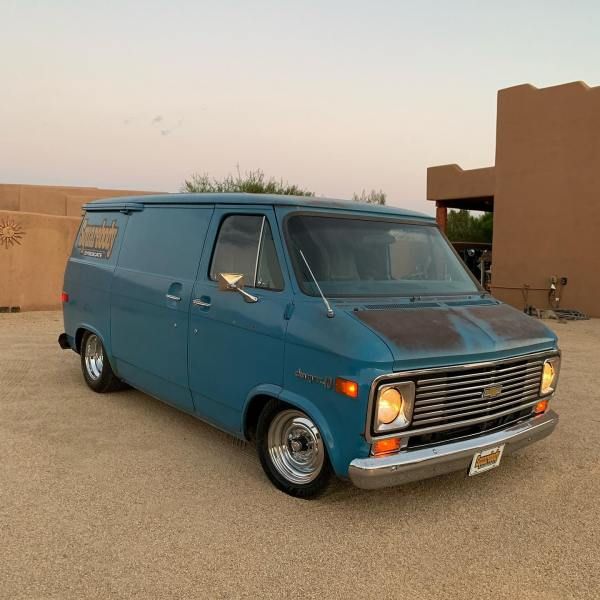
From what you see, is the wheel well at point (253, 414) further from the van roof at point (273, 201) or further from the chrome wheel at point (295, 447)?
the van roof at point (273, 201)

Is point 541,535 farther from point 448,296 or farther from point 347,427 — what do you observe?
point 448,296

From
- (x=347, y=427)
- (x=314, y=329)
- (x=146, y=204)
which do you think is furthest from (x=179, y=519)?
(x=146, y=204)

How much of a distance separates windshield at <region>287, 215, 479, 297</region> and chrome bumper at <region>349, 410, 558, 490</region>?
109cm

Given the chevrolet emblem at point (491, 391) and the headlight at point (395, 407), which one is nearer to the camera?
the headlight at point (395, 407)

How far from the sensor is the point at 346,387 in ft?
10.5

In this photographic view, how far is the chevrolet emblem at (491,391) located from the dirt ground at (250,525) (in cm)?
72

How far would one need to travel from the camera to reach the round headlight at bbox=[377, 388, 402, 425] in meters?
3.18

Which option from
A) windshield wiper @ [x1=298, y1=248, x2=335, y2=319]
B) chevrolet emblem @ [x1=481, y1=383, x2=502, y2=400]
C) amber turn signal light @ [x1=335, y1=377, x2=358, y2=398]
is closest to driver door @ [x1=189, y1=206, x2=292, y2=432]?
windshield wiper @ [x1=298, y1=248, x2=335, y2=319]

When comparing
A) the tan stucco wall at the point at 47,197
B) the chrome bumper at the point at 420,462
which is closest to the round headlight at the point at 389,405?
the chrome bumper at the point at 420,462

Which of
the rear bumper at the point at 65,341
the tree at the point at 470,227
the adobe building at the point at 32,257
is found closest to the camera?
the rear bumper at the point at 65,341

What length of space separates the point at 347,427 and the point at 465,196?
57.3 feet

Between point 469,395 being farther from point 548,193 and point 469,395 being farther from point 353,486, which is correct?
point 548,193

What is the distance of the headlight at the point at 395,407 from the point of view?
3.18 meters

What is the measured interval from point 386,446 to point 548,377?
1547mm
